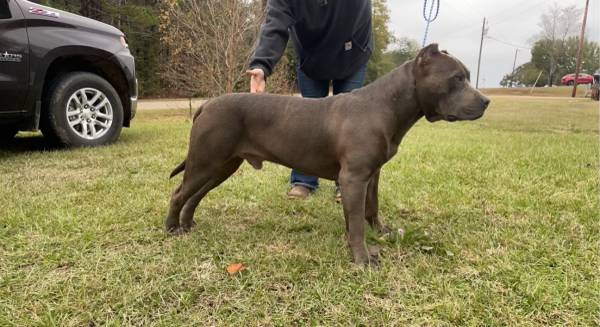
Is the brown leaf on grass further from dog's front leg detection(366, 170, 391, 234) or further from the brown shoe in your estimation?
the brown shoe

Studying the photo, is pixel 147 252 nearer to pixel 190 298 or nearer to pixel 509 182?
pixel 190 298

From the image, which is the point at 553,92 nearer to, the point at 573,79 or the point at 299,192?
the point at 573,79

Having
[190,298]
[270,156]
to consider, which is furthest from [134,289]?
[270,156]

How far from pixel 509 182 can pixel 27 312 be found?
4.13 metres

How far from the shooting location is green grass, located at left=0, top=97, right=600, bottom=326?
6.52 ft

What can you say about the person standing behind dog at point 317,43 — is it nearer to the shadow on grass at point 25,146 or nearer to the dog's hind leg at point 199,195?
the dog's hind leg at point 199,195

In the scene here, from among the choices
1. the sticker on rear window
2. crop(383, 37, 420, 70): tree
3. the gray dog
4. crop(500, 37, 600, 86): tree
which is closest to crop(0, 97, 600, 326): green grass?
the gray dog

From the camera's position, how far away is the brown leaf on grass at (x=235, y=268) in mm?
2357

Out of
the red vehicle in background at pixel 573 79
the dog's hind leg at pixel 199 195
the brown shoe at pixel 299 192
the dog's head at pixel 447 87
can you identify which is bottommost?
the brown shoe at pixel 299 192

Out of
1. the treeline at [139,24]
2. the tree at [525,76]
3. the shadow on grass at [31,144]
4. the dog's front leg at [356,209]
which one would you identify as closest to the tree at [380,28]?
the treeline at [139,24]

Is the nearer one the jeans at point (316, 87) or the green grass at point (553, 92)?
the jeans at point (316, 87)

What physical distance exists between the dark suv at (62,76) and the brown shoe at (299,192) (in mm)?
3749

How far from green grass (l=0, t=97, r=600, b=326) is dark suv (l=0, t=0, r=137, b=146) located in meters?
1.26

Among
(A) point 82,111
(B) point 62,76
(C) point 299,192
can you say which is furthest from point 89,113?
(C) point 299,192
